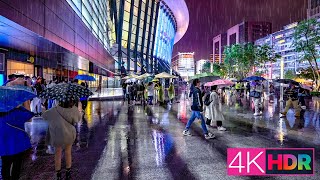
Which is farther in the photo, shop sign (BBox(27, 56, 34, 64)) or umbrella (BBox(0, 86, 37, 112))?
shop sign (BBox(27, 56, 34, 64))

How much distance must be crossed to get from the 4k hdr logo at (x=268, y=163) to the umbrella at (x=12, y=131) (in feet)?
11.1

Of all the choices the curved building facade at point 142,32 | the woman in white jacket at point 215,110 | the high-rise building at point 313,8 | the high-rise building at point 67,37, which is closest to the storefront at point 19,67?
the high-rise building at point 67,37

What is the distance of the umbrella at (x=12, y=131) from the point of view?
3719 millimetres

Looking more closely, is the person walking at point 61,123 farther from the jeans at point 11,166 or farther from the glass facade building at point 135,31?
the glass facade building at point 135,31

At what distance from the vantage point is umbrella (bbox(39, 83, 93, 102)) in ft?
14.3

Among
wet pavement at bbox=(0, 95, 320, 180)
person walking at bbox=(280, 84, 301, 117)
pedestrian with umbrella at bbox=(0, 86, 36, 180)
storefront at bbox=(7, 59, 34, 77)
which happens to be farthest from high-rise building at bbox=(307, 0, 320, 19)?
pedestrian with umbrella at bbox=(0, 86, 36, 180)

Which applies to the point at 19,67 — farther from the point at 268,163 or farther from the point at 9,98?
the point at 268,163

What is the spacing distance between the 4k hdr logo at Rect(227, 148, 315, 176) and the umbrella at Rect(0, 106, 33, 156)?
11.1 ft

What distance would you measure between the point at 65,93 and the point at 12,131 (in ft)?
3.08

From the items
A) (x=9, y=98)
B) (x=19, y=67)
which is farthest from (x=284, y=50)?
(x=9, y=98)

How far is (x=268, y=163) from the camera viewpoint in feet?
17.5

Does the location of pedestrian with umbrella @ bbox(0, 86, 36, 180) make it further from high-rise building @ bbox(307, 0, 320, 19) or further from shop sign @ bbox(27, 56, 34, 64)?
high-rise building @ bbox(307, 0, 320, 19)

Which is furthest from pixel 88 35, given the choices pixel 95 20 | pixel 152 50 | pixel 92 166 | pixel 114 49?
pixel 152 50

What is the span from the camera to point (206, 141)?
25.3ft
